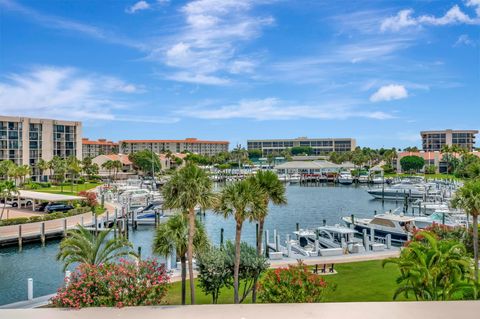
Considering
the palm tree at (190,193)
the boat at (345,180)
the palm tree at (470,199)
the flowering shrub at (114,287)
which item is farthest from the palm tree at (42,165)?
the palm tree at (470,199)

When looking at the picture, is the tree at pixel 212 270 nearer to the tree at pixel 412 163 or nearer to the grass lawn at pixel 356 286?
the grass lawn at pixel 356 286

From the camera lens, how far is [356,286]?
2309 centimetres

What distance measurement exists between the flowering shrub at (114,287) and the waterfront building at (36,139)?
9615 centimetres

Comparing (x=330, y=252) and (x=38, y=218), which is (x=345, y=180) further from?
(x=330, y=252)

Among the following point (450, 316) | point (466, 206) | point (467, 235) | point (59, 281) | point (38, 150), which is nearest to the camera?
point (450, 316)

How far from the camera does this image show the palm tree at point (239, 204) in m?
17.8

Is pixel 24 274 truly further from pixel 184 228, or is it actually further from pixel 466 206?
pixel 466 206

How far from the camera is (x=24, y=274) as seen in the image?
33.2 m

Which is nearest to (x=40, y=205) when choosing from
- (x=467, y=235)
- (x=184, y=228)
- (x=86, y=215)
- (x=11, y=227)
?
(x=86, y=215)

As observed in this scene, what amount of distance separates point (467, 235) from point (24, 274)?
30338 millimetres

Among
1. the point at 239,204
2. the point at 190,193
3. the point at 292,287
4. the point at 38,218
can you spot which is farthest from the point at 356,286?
the point at 38,218

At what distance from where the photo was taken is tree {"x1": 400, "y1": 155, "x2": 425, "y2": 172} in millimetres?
133375

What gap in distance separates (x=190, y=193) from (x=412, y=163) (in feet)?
419

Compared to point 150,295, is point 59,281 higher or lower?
lower
